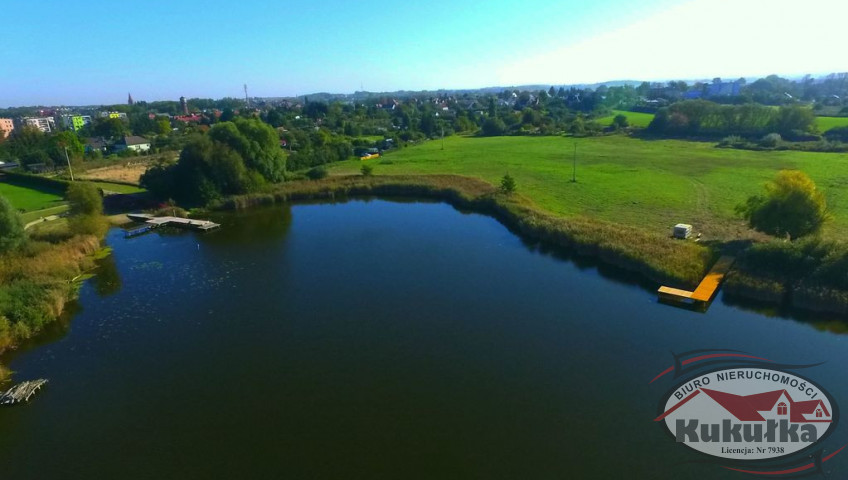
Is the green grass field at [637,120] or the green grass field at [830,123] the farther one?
the green grass field at [637,120]

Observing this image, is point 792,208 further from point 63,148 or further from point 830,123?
point 63,148

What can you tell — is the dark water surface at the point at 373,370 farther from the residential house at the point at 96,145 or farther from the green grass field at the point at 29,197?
the residential house at the point at 96,145

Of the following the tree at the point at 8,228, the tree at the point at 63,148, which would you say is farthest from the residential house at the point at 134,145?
the tree at the point at 8,228

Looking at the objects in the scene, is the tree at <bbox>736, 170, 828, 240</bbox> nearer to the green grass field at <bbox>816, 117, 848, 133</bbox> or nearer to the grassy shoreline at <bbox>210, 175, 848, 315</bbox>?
the grassy shoreline at <bbox>210, 175, 848, 315</bbox>

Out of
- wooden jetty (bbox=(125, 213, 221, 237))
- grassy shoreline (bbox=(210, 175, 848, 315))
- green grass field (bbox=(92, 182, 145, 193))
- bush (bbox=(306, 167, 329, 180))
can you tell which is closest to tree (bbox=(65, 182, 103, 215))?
wooden jetty (bbox=(125, 213, 221, 237))

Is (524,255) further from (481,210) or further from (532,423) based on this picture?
(532,423)

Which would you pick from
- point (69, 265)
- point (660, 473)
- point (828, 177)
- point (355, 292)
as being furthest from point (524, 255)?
point (828, 177)
